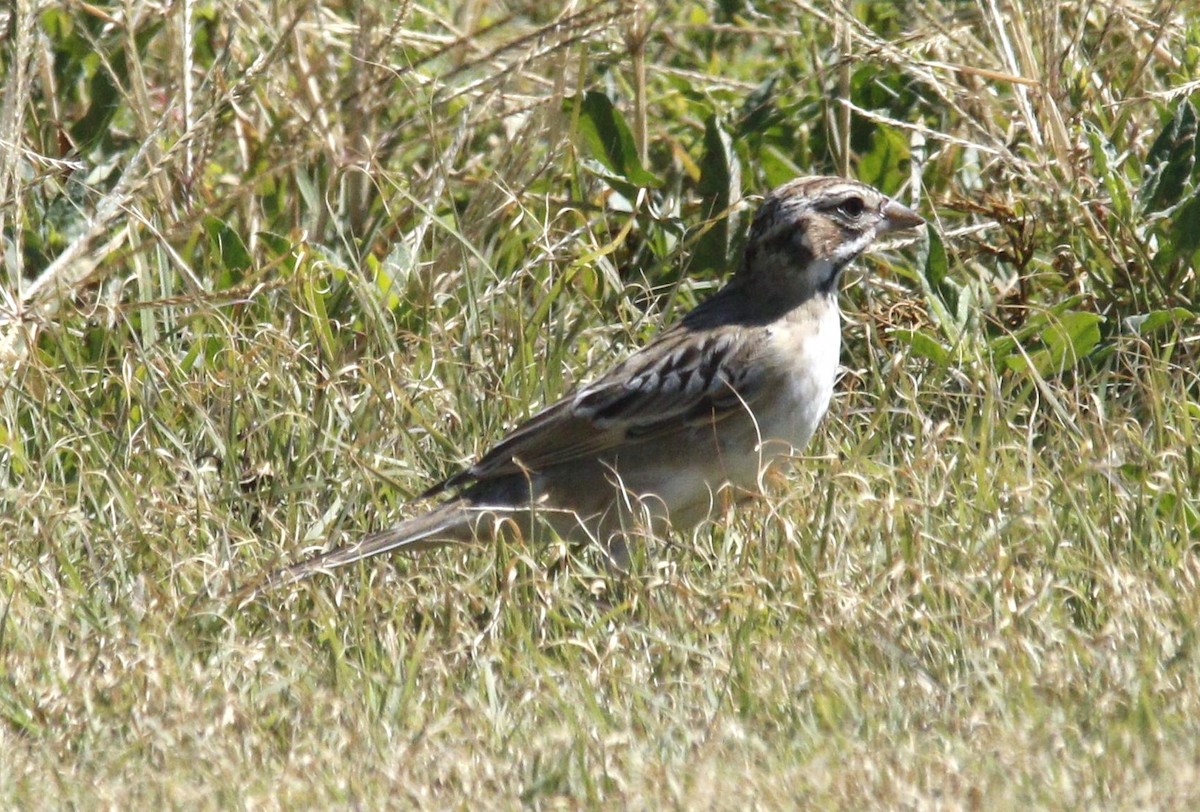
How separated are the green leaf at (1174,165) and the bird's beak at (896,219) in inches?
27.8

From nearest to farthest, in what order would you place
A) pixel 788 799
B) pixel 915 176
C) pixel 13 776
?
pixel 788 799 < pixel 13 776 < pixel 915 176

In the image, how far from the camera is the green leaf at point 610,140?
262 inches

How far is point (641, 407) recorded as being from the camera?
17.8ft

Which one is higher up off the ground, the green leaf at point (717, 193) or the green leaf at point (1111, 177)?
the green leaf at point (1111, 177)

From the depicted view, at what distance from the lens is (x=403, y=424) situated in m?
5.71

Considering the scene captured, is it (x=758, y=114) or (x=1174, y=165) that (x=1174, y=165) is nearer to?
(x=1174, y=165)

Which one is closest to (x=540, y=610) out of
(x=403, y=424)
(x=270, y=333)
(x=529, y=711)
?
(x=529, y=711)

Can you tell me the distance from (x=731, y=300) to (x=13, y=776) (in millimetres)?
2548

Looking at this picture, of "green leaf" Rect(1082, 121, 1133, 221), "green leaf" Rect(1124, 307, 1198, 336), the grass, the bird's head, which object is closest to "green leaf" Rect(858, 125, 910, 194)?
the grass

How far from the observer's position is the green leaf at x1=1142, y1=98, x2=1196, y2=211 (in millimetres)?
5832

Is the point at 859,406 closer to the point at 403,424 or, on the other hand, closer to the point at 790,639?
the point at 403,424

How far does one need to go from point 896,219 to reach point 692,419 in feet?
2.94

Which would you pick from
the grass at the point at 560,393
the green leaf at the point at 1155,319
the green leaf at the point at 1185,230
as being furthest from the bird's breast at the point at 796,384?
the green leaf at the point at 1185,230

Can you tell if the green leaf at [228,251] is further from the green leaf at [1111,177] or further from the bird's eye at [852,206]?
the green leaf at [1111,177]
